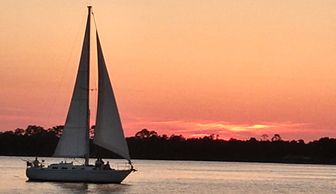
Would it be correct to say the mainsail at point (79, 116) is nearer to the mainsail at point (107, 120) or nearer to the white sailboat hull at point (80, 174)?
the mainsail at point (107, 120)

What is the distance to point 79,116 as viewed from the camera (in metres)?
60.3

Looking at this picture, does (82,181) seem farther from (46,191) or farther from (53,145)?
(53,145)

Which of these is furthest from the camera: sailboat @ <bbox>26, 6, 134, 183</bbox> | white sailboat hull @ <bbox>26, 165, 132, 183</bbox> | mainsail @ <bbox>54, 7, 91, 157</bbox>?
mainsail @ <bbox>54, 7, 91, 157</bbox>

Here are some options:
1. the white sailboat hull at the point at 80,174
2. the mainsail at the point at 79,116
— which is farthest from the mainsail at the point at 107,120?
the white sailboat hull at the point at 80,174

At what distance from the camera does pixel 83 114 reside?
60156 mm

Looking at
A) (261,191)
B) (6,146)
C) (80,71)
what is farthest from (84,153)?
(6,146)

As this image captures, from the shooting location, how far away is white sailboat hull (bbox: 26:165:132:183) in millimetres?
58906

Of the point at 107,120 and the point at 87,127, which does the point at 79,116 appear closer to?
the point at 87,127

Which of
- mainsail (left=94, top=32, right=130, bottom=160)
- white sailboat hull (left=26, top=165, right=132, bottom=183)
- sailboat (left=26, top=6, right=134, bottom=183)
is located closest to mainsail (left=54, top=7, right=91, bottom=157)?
sailboat (left=26, top=6, right=134, bottom=183)

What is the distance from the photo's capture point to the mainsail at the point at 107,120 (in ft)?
196

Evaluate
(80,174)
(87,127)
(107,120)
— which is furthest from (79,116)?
(80,174)

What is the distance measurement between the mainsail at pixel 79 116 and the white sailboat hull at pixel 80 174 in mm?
1267

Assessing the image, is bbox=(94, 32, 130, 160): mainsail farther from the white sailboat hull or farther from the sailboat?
the white sailboat hull

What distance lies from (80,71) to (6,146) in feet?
371
